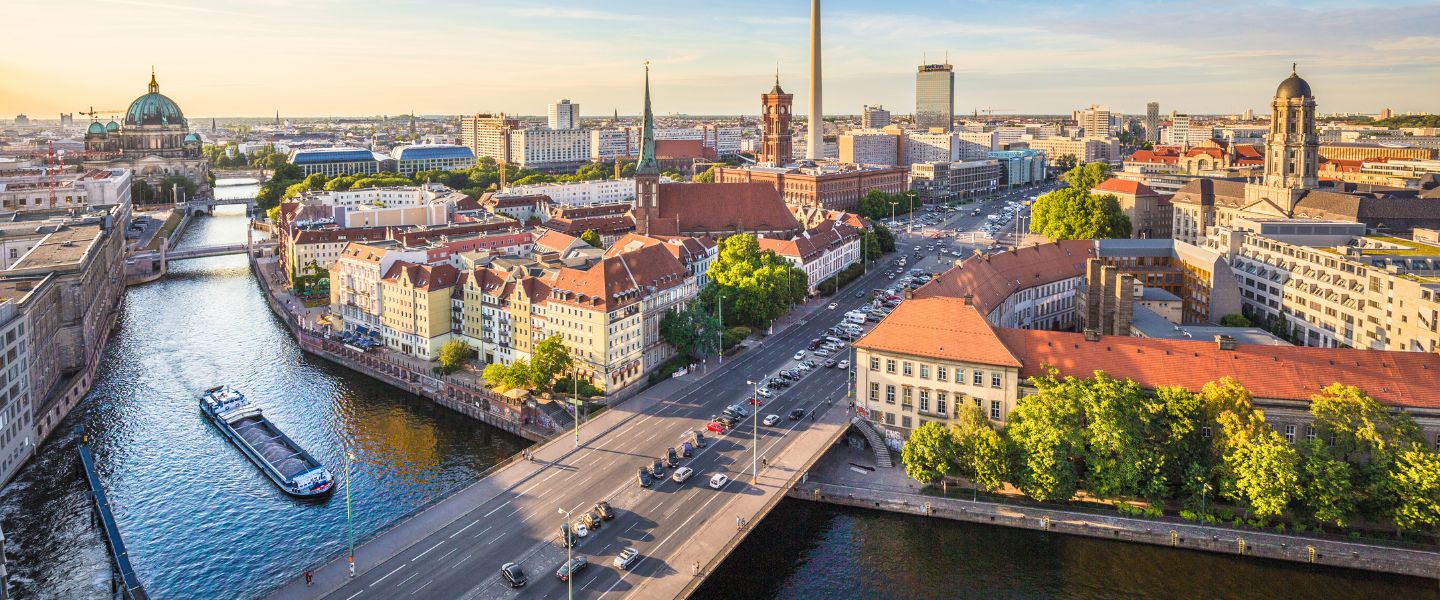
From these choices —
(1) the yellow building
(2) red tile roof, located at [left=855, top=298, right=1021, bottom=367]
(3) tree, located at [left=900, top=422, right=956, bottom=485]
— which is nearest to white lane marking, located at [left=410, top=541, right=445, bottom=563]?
(3) tree, located at [left=900, top=422, right=956, bottom=485]

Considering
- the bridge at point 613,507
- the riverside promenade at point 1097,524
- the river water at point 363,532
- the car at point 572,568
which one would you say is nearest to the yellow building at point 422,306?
the river water at point 363,532

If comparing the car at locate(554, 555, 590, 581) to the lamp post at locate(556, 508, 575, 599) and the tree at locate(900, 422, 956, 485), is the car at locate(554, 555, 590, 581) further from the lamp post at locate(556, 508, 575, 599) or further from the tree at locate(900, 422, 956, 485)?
the tree at locate(900, 422, 956, 485)

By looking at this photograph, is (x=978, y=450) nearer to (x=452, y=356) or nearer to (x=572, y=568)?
(x=572, y=568)

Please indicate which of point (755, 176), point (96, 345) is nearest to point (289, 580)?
point (96, 345)

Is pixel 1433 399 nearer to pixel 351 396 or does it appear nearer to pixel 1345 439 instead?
pixel 1345 439

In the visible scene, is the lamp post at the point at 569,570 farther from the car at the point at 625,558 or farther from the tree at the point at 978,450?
the tree at the point at 978,450

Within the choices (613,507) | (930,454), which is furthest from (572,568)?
(930,454)
